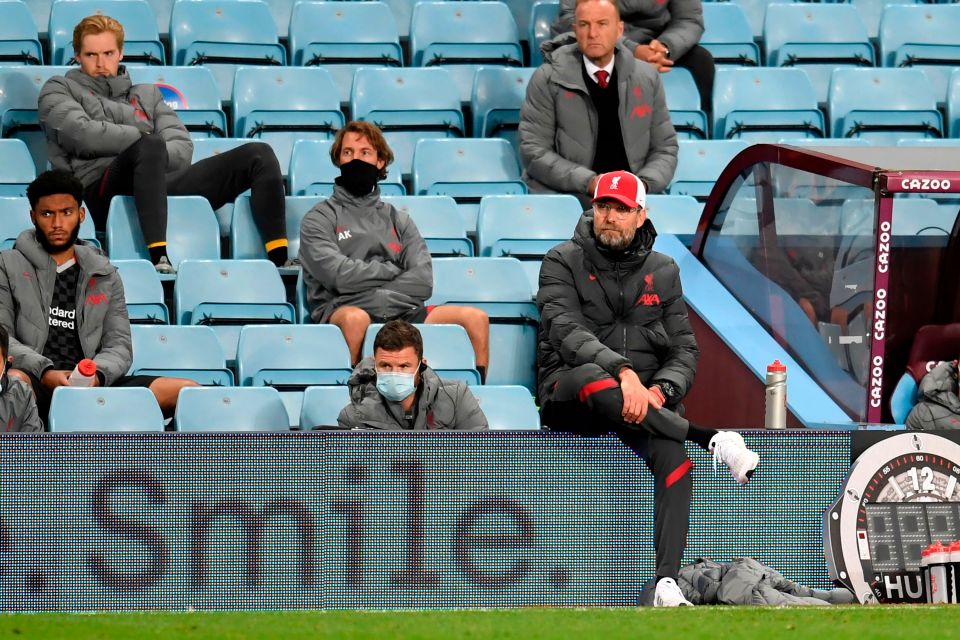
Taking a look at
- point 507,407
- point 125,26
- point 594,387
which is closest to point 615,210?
point 594,387

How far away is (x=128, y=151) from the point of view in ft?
28.2

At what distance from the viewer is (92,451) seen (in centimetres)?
566

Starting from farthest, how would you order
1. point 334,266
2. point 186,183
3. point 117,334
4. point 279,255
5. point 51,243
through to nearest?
point 186,183
point 279,255
point 334,266
point 51,243
point 117,334

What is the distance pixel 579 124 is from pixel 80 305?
3.44m

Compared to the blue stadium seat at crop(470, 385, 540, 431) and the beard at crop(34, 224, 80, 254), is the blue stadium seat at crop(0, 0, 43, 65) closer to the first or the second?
the beard at crop(34, 224, 80, 254)

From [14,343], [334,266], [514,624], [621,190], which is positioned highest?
[621,190]

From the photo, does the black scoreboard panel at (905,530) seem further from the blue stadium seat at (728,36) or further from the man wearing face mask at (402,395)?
the blue stadium seat at (728,36)

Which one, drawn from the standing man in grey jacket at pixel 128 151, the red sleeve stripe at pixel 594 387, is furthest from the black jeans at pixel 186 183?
the red sleeve stripe at pixel 594 387

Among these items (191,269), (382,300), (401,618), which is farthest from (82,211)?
(401,618)

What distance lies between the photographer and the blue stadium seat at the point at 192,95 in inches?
390

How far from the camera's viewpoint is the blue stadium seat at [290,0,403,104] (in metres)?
10.8

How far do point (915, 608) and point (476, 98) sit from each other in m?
5.61

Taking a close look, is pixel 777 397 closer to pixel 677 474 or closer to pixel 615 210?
pixel 677 474

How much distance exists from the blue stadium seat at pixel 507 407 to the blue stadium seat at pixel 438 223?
74.4 inches
